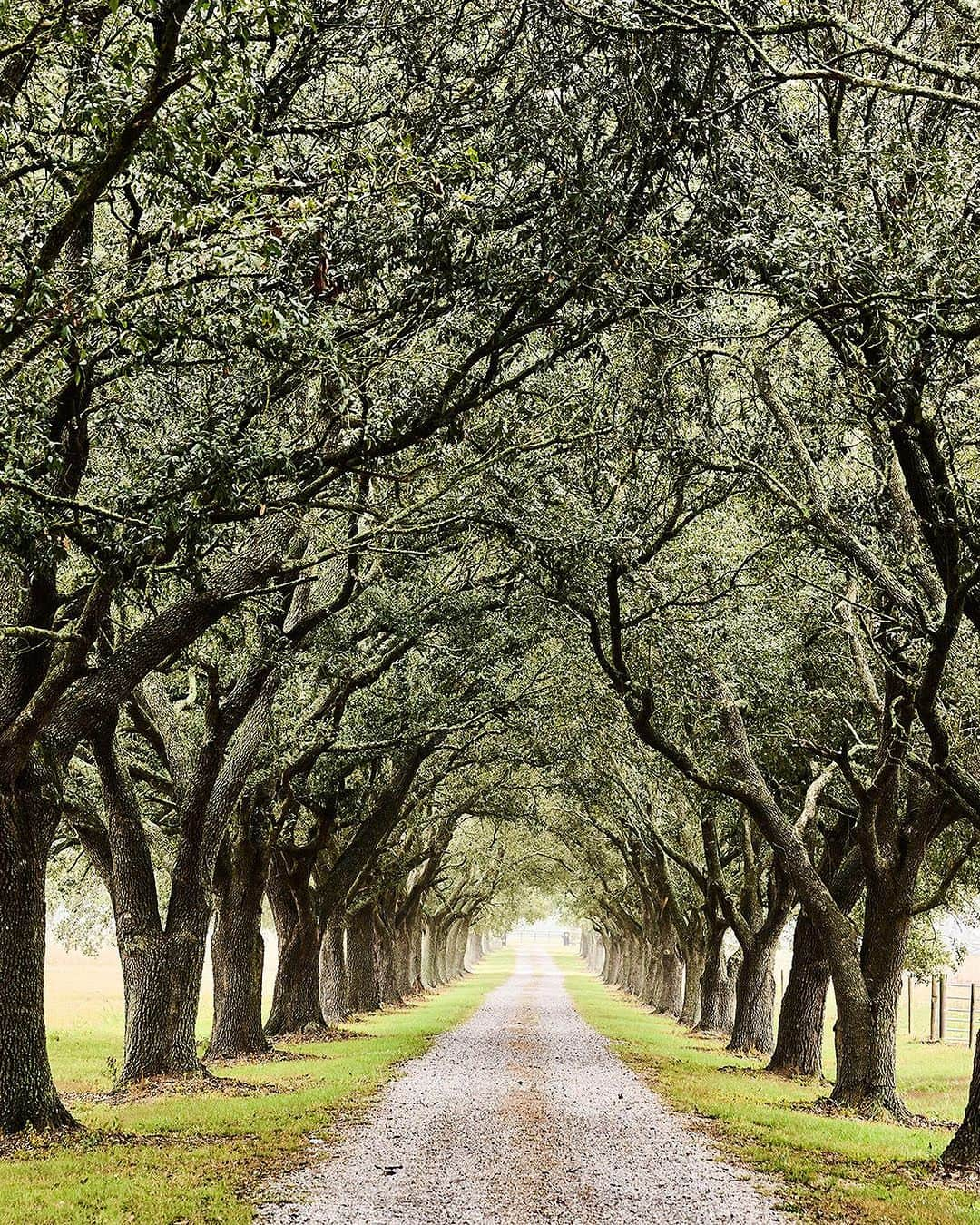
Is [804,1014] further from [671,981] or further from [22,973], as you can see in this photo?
[671,981]

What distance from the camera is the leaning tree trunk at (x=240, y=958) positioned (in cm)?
2109

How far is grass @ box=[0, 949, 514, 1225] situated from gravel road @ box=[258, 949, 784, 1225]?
0.52m

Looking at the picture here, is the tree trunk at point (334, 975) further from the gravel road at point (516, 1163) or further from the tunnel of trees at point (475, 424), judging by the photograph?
the gravel road at point (516, 1163)

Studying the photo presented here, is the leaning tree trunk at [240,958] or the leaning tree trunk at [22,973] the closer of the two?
the leaning tree trunk at [22,973]

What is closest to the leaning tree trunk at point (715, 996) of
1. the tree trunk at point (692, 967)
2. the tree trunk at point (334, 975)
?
the tree trunk at point (692, 967)

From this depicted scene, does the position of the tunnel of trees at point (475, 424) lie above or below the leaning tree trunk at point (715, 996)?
above

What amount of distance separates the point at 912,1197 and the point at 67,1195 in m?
7.36

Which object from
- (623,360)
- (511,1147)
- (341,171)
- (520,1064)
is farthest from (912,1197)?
(520,1064)

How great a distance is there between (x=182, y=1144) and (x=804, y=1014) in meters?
13.4

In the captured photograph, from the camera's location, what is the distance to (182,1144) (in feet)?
38.0

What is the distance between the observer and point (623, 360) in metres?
12.4

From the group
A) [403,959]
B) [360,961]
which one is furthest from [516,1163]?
[403,959]

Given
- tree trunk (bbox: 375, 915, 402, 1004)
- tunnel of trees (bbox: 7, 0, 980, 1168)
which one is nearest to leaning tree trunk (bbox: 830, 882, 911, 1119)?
tunnel of trees (bbox: 7, 0, 980, 1168)

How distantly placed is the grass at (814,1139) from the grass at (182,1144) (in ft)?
16.1
